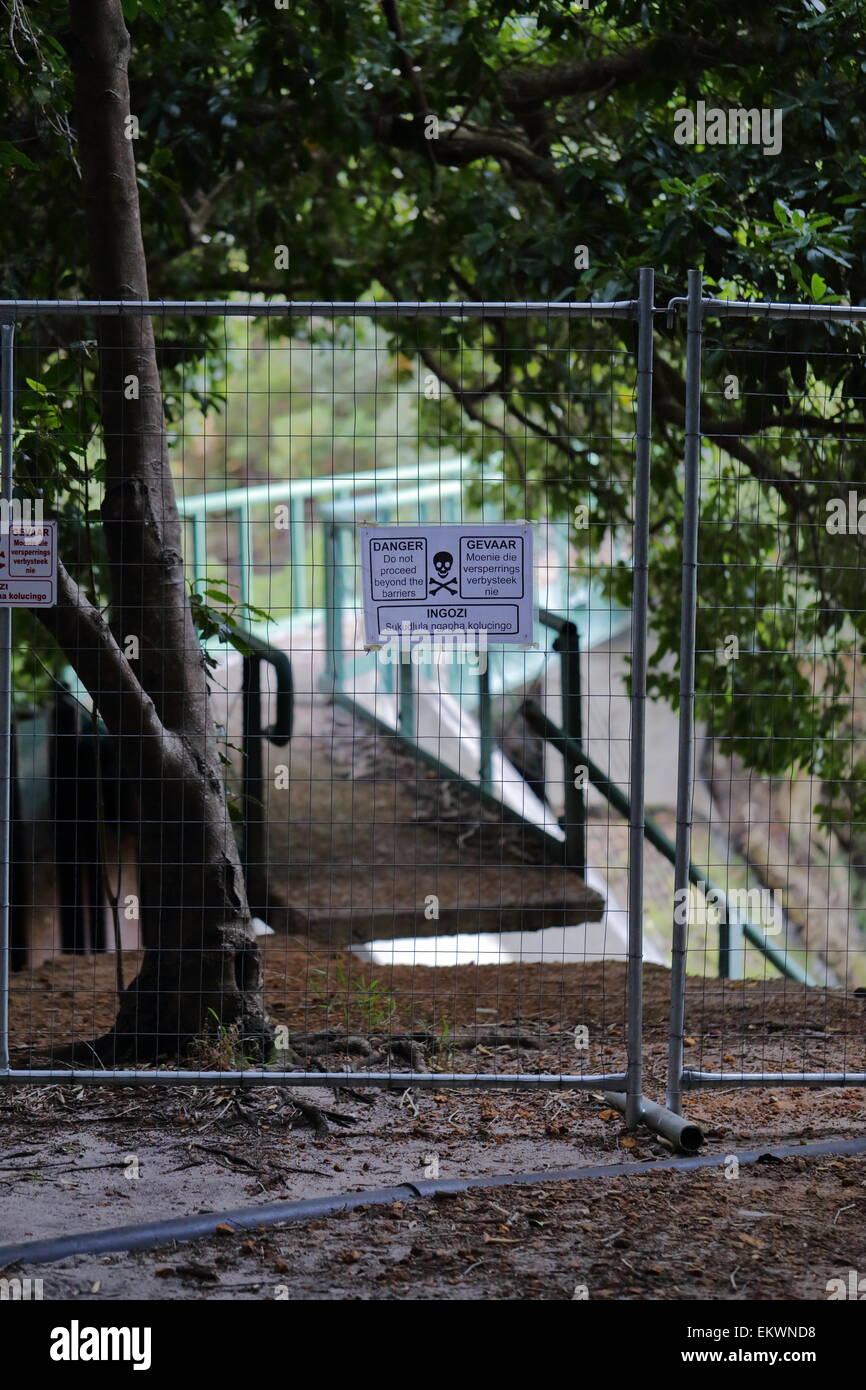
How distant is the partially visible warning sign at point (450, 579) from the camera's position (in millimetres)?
A: 4023

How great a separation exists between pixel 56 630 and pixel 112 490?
1.86 ft

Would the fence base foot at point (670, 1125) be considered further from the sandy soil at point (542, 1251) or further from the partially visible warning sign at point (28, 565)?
the partially visible warning sign at point (28, 565)

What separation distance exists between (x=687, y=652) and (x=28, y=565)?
6.75 feet

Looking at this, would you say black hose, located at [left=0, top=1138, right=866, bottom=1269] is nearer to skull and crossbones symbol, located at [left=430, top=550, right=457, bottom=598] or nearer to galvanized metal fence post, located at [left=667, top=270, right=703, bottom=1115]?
galvanized metal fence post, located at [left=667, top=270, right=703, bottom=1115]

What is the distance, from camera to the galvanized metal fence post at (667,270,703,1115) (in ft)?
12.9

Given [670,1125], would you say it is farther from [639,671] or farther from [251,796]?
[251,796]

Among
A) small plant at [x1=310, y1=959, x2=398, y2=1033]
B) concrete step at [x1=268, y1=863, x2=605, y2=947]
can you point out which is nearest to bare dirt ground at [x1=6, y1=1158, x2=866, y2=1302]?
small plant at [x1=310, y1=959, x2=398, y2=1033]

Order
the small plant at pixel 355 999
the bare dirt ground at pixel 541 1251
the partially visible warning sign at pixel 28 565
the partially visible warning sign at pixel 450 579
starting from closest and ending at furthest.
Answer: the bare dirt ground at pixel 541 1251 → the partially visible warning sign at pixel 450 579 → the partially visible warning sign at pixel 28 565 → the small plant at pixel 355 999

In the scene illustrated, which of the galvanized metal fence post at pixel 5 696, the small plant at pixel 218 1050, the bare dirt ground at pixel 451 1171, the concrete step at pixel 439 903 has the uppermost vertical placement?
the galvanized metal fence post at pixel 5 696

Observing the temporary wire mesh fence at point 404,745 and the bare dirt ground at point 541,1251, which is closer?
the bare dirt ground at point 541,1251

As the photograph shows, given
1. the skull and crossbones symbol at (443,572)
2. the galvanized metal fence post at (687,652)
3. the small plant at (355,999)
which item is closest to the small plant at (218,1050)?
the small plant at (355,999)

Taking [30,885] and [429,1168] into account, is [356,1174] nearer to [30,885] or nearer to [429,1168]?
[429,1168]

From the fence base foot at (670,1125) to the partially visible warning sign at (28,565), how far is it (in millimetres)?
2411
